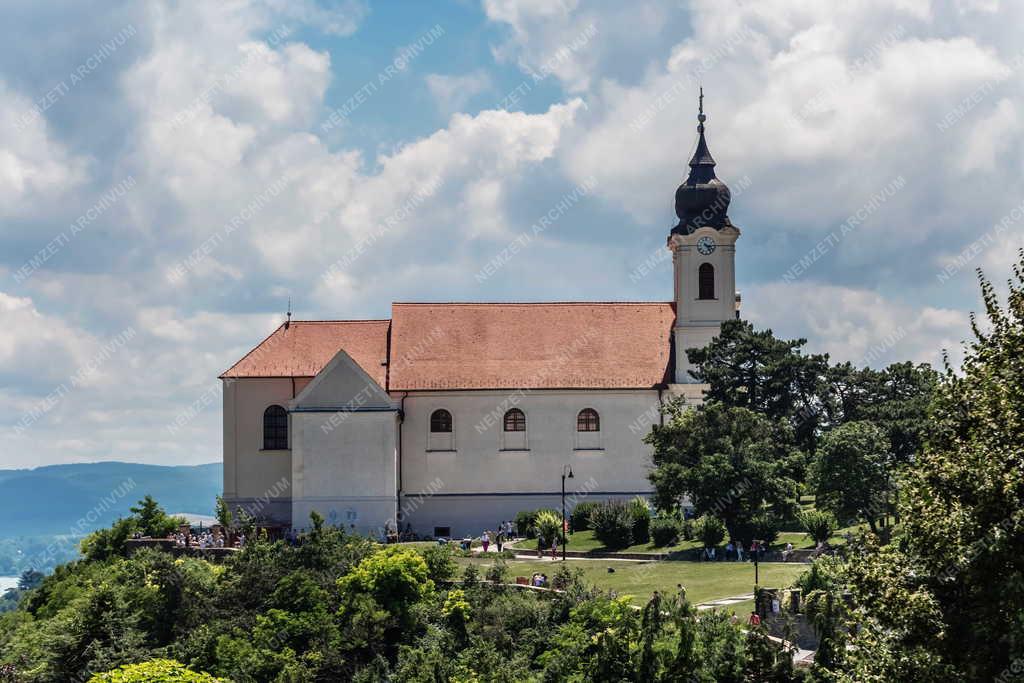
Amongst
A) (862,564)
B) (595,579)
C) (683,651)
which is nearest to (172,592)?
(595,579)

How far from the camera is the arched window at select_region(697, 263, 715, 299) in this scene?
6044 cm

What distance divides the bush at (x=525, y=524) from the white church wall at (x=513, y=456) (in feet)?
7.52

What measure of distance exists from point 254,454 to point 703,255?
21540 millimetres

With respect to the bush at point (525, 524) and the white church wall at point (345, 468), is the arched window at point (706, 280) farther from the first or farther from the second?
the white church wall at point (345, 468)

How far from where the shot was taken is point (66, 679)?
40.3 meters

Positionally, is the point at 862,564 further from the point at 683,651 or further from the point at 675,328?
the point at 675,328

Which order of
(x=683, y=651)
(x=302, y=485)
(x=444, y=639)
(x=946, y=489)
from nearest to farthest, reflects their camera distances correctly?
1. (x=946, y=489)
2. (x=683, y=651)
3. (x=444, y=639)
4. (x=302, y=485)

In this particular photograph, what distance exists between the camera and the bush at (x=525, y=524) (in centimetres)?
5447

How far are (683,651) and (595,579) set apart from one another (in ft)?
33.9

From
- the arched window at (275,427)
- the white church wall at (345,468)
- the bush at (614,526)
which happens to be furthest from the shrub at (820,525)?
the arched window at (275,427)

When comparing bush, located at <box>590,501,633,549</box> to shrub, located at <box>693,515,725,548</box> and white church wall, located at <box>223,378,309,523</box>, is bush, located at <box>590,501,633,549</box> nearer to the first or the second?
shrub, located at <box>693,515,725,548</box>

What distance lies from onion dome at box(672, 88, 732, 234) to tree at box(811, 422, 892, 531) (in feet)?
51.2

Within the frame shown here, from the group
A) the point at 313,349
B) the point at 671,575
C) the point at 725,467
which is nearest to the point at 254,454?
the point at 313,349

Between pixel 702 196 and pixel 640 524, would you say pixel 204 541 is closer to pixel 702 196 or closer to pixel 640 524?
pixel 640 524
